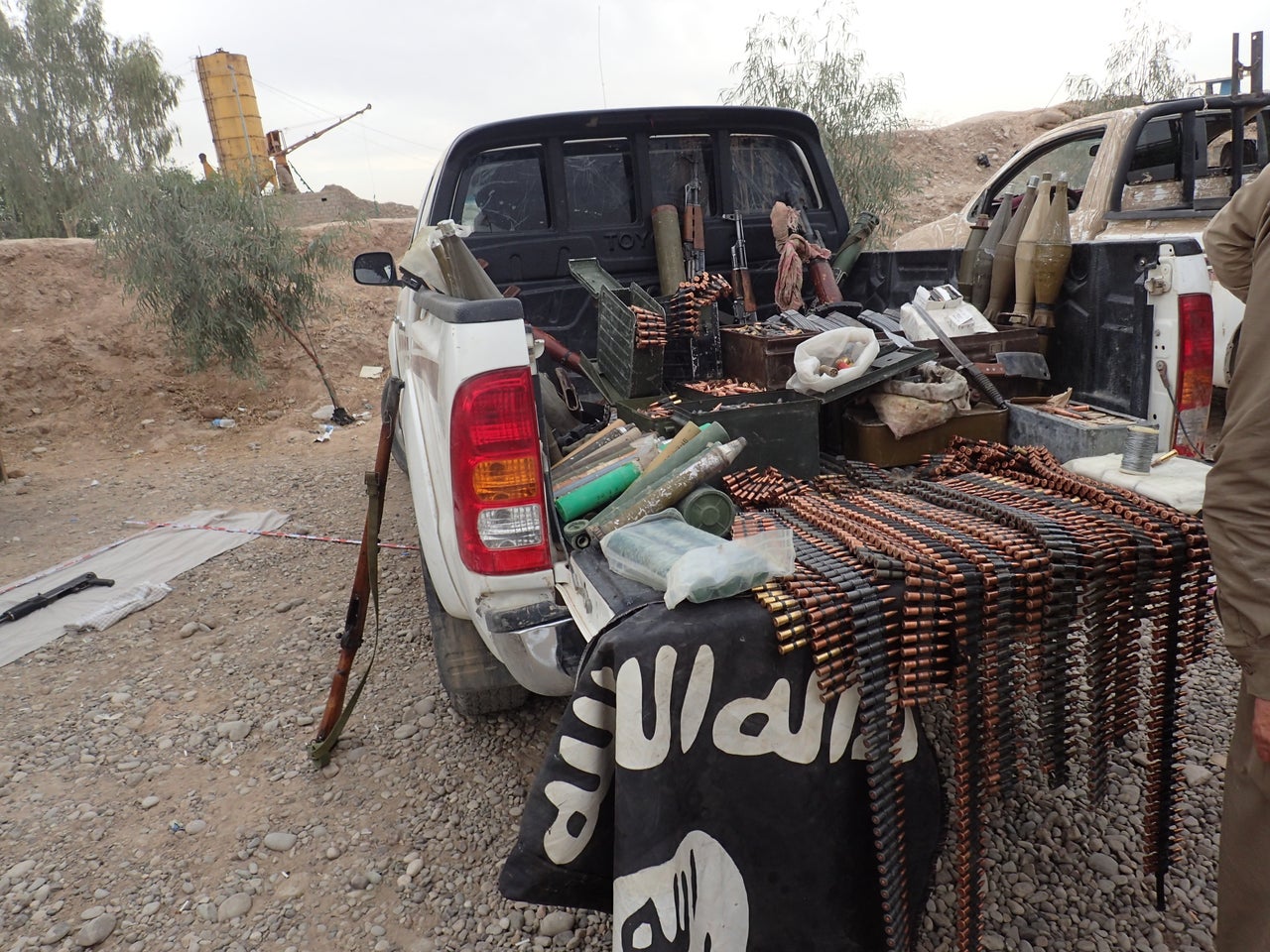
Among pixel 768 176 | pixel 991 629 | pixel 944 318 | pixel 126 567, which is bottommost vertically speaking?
pixel 126 567

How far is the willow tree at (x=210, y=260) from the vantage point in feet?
34.6

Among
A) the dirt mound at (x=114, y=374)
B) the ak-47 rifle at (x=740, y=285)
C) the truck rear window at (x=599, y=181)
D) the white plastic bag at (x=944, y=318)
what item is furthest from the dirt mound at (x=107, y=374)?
the white plastic bag at (x=944, y=318)

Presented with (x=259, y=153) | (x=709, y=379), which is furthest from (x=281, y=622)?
(x=259, y=153)

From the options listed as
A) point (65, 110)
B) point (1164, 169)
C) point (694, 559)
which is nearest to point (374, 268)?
point (694, 559)

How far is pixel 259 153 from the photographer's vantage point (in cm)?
2817

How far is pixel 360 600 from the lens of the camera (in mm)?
3342

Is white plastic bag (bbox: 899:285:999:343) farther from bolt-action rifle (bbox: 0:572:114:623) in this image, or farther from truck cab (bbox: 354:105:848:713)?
bolt-action rifle (bbox: 0:572:114:623)

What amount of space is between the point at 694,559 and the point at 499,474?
24.7 inches

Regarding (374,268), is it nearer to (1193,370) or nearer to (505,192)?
(505,192)

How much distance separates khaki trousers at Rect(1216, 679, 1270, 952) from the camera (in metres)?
1.64

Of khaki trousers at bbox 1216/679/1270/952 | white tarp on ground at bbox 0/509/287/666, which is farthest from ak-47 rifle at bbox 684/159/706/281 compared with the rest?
white tarp on ground at bbox 0/509/287/666

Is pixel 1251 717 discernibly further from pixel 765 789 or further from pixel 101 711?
pixel 101 711

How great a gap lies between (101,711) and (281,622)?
0.97 metres

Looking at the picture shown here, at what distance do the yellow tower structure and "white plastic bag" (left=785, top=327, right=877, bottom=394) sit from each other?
92.8ft
